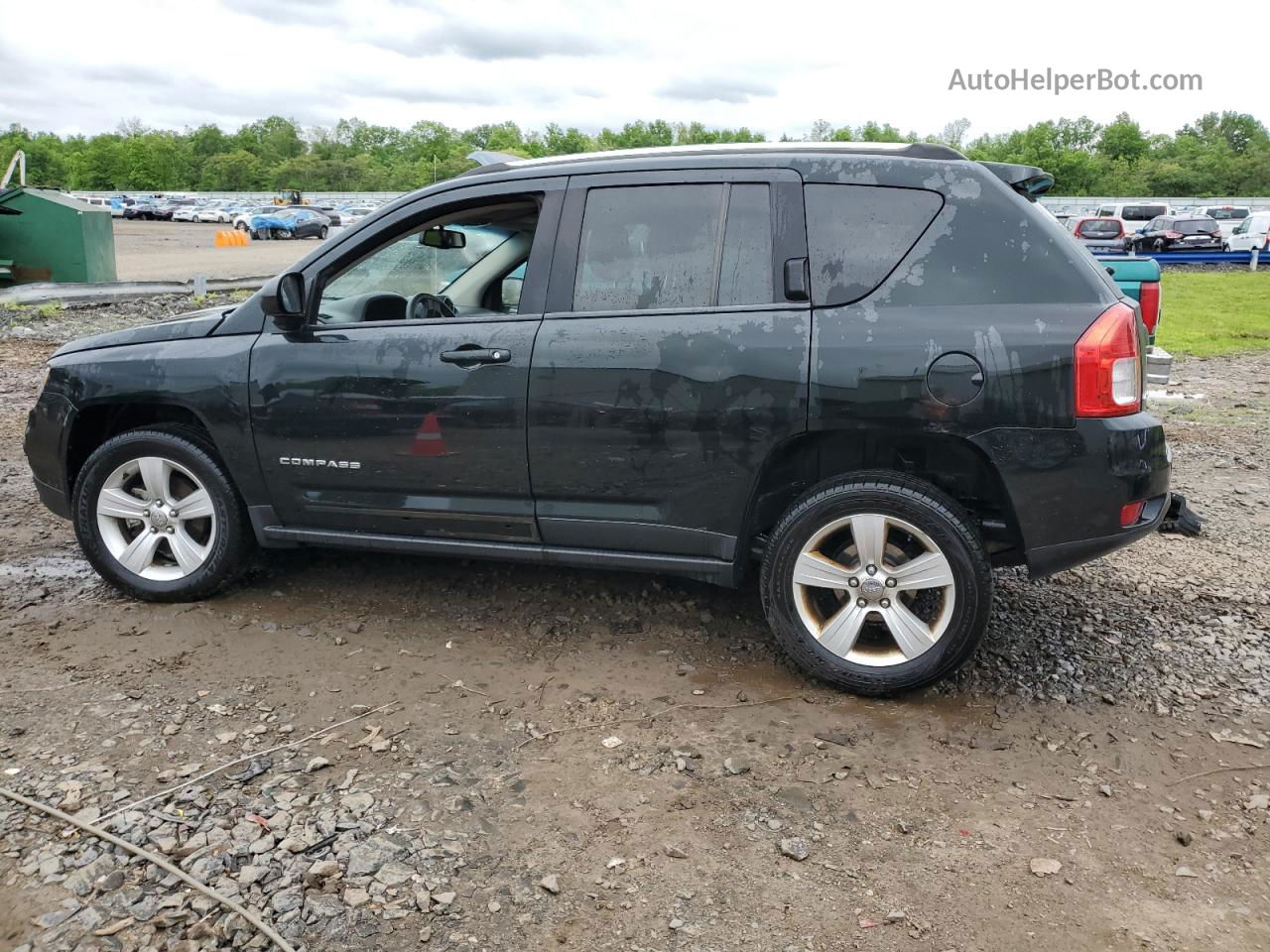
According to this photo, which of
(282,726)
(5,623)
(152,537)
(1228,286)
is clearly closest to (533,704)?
(282,726)

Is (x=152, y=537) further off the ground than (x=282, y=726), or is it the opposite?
(x=152, y=537)

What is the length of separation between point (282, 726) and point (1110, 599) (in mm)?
3482

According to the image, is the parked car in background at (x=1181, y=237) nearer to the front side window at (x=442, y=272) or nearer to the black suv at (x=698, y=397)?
the front side window at (x=442, y=272)

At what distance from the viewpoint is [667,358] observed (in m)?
3.81

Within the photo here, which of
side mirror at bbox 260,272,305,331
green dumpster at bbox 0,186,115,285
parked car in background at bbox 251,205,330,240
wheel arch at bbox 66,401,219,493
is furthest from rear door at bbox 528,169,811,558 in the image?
parked car in background at bbox 251,205,330,240

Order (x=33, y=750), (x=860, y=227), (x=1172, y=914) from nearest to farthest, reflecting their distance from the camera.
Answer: (x=1172, y=914) → (x=33, y=750) → (x=860, y=227)

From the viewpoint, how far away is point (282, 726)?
3.60 metres

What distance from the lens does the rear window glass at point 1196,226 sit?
2992 centimetres

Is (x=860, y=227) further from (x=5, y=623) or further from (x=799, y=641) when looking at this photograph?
(x=5, y=623)

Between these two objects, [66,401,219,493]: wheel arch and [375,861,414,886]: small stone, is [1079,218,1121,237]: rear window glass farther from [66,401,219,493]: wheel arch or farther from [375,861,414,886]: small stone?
[375,861,414,886]: small stone

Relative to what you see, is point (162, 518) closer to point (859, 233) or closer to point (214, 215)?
point (859, 233)

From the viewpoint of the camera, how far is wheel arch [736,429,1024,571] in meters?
3.79


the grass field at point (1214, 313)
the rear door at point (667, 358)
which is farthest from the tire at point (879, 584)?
the grass field at point (1214, 313)

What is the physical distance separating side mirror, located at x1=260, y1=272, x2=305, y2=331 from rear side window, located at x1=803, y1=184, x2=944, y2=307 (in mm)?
2038
